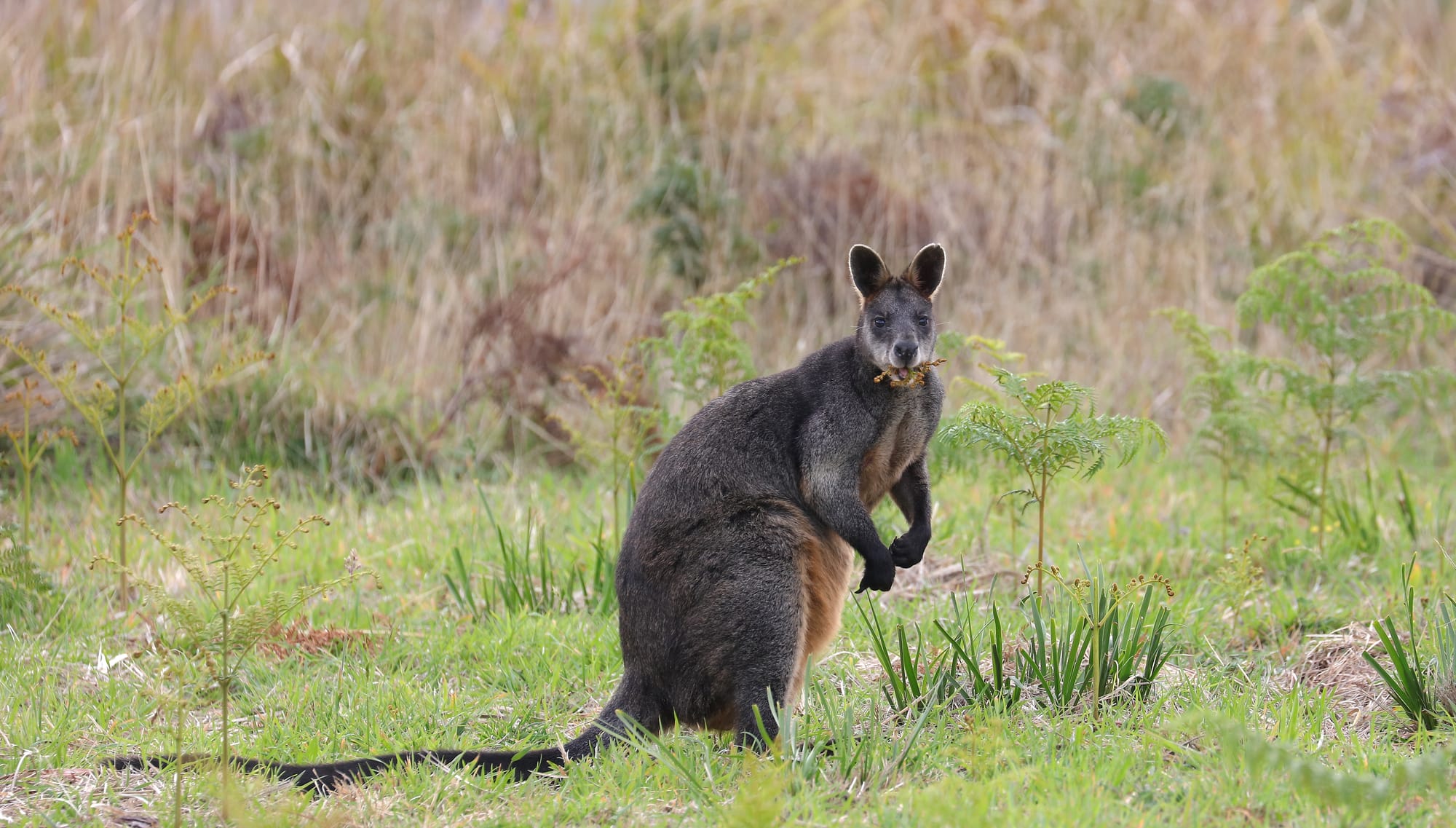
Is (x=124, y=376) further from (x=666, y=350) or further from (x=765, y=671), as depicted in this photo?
(x=765, y=671)

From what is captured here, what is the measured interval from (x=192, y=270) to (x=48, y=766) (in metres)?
5.12

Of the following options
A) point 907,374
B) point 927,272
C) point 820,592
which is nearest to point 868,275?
point 927,272

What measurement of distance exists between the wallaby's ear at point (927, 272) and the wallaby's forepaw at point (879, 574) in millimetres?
949

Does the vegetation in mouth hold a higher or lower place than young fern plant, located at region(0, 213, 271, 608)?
higher

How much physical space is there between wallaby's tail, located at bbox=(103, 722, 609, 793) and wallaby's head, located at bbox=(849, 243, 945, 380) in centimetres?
148

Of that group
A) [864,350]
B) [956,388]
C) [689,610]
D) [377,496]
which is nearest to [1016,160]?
[956,388]

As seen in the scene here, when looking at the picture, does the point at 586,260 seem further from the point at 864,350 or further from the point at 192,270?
the point at 864,350

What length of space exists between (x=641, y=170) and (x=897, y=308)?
20.0 ft

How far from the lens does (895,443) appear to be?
443 centimetres

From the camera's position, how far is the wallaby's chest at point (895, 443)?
172 inches

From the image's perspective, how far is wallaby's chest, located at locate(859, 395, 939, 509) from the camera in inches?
172

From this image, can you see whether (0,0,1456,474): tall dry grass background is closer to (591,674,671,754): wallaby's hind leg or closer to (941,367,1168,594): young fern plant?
(591,674,671,754): wallaby's hind leg

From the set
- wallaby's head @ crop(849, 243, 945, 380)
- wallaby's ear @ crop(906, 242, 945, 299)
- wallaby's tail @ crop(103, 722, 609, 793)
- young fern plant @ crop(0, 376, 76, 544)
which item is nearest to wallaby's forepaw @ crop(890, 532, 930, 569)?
wallaby's head @ crop(849, 243, 945, 380)

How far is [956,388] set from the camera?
7.61 meters
